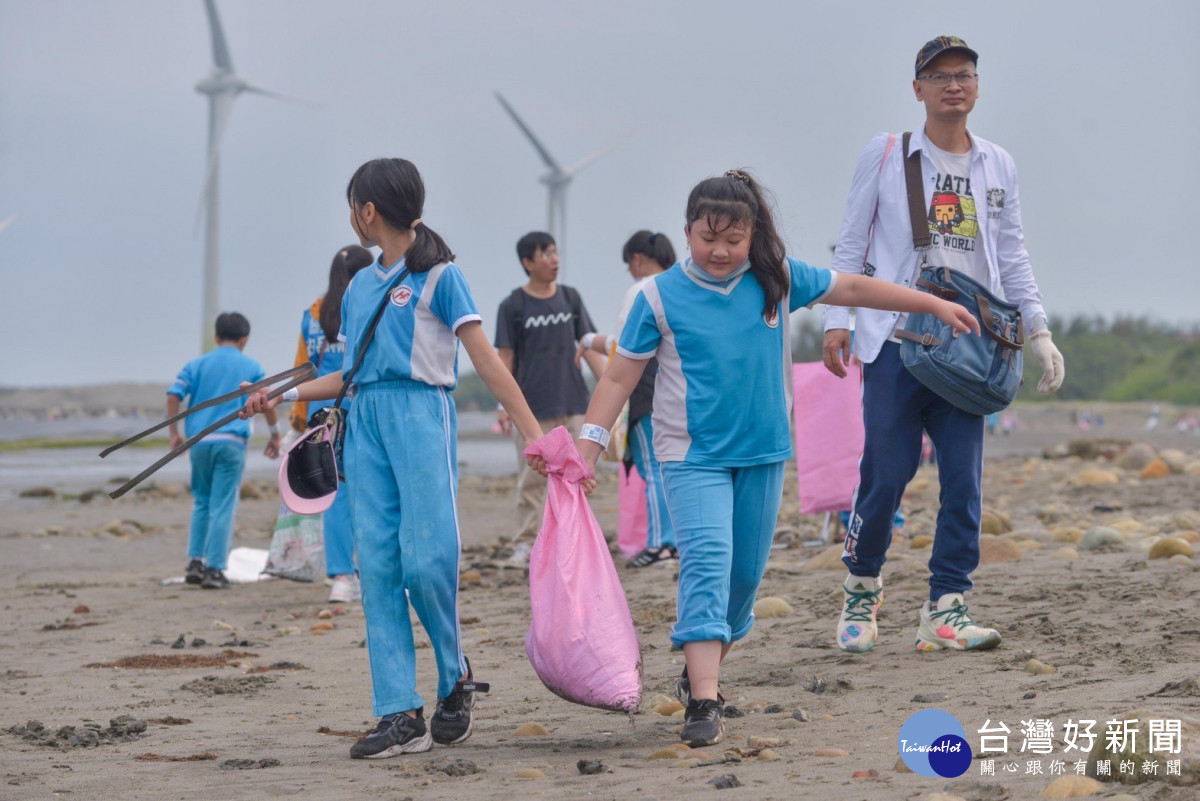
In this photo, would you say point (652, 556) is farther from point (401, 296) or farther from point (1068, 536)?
point (401, 296)

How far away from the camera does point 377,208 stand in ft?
12.7

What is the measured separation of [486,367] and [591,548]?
56 centimetres

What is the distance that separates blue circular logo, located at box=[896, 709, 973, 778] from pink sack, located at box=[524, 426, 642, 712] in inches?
29.1

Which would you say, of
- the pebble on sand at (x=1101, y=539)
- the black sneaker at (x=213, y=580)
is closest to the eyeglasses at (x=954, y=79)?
the pebble on sand at (x=1101, y=539)

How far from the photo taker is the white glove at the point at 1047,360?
446 centimetres

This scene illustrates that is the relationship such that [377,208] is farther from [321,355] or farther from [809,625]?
[321,355]

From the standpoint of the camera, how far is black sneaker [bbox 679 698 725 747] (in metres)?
3.51

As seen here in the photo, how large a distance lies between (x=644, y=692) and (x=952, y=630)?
3.32 ft

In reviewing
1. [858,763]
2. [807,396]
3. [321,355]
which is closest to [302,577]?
[321,355]

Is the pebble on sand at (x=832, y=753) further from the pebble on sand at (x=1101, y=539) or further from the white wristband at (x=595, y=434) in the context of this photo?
the pebble on sand at (x=1101, y=539)

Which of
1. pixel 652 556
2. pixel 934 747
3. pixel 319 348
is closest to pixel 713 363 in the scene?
pixel 934 747

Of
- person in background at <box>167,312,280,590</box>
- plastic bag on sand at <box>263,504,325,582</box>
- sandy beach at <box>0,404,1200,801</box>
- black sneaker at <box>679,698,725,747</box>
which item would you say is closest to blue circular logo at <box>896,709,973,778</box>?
sandy beach at <box>0,404,1200,801</box>

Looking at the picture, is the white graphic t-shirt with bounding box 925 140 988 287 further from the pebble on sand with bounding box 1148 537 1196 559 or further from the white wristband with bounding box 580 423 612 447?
the pebble on sand with bounding box 1148 537 1196 559

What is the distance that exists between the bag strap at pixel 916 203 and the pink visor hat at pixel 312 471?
76.2 inches
